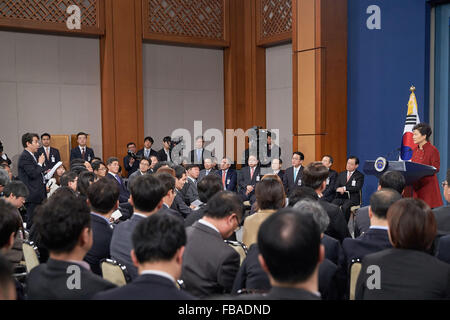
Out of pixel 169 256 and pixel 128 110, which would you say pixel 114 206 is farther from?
pixel 128 110

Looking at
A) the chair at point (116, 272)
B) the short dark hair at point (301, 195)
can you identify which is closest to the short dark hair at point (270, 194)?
the short dark hair at point (301, 195)

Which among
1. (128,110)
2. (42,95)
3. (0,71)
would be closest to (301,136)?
(128,110)

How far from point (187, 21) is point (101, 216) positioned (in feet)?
27.5

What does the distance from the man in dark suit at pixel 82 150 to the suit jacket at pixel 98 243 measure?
648 centimetres

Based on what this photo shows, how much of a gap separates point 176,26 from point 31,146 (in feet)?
16.8

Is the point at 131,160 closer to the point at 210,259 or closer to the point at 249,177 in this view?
the point at 249,177

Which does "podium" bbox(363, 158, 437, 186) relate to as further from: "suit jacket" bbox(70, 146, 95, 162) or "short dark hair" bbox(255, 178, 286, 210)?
"suit jacket" bbox(70, 146, 95, 162)

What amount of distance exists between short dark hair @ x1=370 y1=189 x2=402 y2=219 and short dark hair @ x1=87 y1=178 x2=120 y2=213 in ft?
5.00

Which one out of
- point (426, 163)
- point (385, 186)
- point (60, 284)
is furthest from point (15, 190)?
point (426, 163)

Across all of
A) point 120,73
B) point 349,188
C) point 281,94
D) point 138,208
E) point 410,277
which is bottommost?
point 349,188

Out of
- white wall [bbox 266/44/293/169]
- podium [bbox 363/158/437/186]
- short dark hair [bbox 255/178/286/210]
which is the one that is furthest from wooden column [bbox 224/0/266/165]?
short dark hair [bbox 255/178/286/210]

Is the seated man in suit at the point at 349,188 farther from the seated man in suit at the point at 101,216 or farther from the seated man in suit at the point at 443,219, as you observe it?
the seated man in suit at the point at 101,216

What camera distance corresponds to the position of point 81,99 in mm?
9898

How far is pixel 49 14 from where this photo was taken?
916 centimetres
